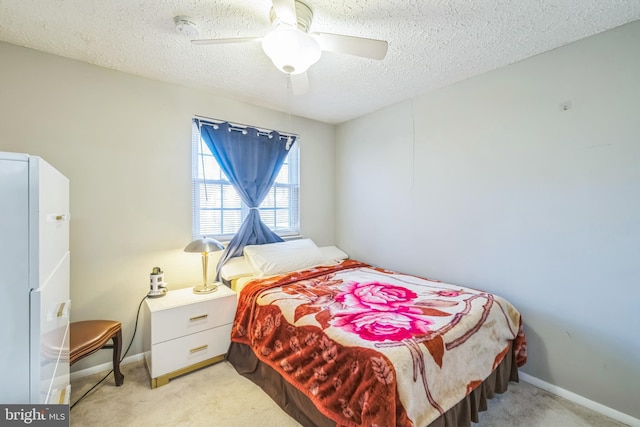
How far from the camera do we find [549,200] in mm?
1939

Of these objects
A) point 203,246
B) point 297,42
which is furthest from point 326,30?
point 203,246

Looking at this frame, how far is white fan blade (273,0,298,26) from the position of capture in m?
1.22

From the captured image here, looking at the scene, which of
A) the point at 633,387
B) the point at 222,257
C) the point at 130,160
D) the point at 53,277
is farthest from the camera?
the point at 222,257

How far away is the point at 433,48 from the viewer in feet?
6.19

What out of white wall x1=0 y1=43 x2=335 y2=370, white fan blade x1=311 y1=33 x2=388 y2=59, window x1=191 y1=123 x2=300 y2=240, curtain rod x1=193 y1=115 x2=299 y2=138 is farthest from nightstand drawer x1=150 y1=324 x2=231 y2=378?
white fan blade x1=311 y1=33 x2=388 y2=59

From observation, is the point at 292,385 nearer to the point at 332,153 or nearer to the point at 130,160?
the point at 130,160

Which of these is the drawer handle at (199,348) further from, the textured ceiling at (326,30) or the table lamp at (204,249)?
the textured ceiling at (326,30)

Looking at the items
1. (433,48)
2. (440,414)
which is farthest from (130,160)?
(440,414)

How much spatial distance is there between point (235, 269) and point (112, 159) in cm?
136

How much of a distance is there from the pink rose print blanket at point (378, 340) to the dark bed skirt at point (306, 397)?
0.09m

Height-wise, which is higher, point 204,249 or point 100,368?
point 204,249

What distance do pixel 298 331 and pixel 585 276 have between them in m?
1.93

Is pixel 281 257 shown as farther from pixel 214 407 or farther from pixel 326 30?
pixel 326 30

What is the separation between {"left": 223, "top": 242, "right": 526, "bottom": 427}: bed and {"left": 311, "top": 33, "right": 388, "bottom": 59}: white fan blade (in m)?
1.52
